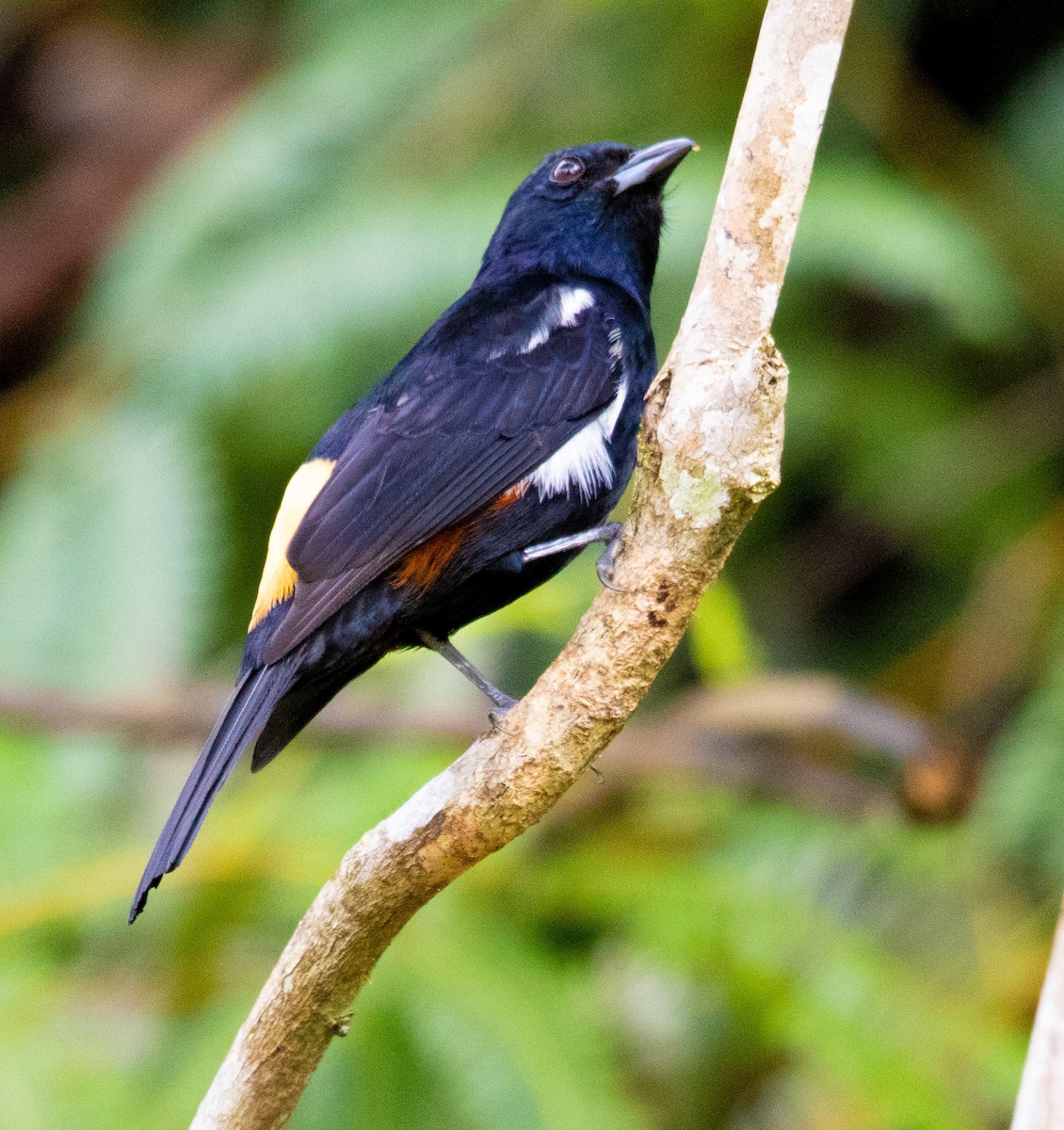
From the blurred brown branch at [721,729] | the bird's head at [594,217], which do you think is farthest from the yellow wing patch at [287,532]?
the blurred brown branch at [721,729]

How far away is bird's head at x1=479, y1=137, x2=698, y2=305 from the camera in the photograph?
9.53 ft

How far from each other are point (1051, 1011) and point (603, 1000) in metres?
2.30

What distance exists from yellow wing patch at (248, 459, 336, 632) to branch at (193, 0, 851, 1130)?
51cm

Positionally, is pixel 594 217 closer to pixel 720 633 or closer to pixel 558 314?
pixel 558 314

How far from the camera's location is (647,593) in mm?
1913

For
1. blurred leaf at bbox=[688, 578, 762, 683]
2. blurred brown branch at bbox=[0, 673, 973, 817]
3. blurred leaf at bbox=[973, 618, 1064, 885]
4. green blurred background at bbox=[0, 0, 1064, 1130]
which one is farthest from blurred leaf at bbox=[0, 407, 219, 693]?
blurred leaf at bbox=[973, 618, 1064, 885]

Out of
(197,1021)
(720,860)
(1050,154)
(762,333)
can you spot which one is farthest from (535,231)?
(1050,154)

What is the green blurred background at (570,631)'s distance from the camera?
3443mm

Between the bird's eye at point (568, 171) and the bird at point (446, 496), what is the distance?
0.30 m

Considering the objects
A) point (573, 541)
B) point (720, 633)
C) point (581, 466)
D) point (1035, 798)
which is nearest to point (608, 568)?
point (573, 541)

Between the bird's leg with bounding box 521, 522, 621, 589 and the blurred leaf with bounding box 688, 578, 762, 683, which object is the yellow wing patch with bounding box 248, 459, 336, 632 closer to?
the bird's leg with bounding box 521, 522, 621, 589

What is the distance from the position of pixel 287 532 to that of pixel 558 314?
63 cm

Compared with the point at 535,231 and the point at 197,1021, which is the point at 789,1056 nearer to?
the point at 197,1021

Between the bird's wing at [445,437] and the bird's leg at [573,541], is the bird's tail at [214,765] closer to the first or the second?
the bird's wing at [445,437]
